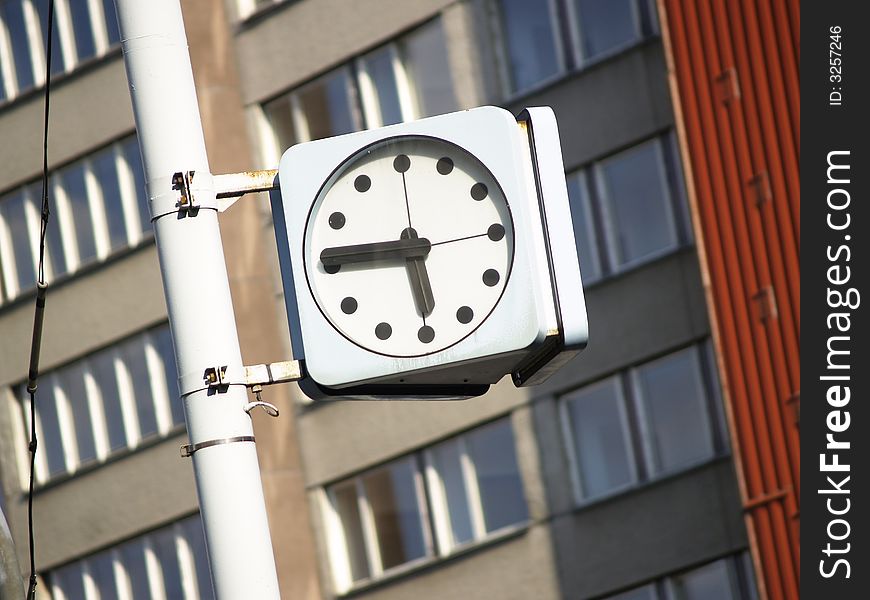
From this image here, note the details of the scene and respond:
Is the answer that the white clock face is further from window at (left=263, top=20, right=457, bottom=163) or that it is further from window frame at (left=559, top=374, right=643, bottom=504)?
window at (left=263, top=20, right=457, bottom=163)

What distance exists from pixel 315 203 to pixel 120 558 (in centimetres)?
2569

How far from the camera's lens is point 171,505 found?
27.8 meters

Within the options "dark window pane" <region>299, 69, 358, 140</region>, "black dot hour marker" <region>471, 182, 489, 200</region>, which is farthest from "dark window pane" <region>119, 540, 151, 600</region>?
"black dot hour marker" <region>471, 182, 489, 200</region>

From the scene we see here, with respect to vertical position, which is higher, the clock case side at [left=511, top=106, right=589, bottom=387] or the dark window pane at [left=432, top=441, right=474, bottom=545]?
the dark window pane at [left=432, top=441, right=474, bottom=545]

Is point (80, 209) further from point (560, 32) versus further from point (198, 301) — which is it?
point (198, 301)

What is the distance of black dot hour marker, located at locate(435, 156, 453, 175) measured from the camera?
3.91m

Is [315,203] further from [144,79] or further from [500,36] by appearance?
[500,36]

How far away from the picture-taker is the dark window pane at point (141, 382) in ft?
93.0

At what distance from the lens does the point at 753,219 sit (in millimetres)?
22094

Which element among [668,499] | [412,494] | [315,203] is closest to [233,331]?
[315,203]

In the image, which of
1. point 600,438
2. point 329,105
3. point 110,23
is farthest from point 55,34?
point 600,438

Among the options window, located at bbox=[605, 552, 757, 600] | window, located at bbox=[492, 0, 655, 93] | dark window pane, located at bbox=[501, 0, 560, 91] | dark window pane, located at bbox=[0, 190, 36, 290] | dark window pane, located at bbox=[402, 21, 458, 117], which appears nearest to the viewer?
window, located at bbox=[605, 552, 757, 600]

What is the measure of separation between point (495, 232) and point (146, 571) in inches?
1003

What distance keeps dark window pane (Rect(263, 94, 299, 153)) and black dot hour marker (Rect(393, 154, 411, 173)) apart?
23080 millimetres
